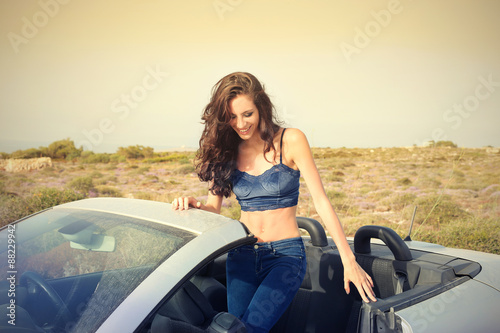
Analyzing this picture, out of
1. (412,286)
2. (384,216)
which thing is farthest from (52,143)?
(412,286)

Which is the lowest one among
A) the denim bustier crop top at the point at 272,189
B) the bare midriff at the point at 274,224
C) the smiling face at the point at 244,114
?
the bare midriff at the point at 274,224

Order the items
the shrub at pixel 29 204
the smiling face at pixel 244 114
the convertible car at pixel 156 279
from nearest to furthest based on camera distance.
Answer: the convertible car at pixel 156 279 < the smiling face at pixel 244 114 < the shrub at pixel 29 204

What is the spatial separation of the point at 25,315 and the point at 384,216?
37.6ft

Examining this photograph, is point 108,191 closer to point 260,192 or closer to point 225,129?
point 225,129

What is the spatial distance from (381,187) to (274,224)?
14049 mm

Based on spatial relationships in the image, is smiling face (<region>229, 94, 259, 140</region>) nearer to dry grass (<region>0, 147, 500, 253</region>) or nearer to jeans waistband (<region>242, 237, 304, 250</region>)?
jeans waistband (<region>242, 237, 304, 250</region>)

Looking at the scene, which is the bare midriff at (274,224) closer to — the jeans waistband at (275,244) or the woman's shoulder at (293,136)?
the jeans waistband at (275,244)

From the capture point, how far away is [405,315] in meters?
1.53

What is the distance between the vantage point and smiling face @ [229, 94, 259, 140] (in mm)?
2070

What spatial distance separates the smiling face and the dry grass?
586 centimetres

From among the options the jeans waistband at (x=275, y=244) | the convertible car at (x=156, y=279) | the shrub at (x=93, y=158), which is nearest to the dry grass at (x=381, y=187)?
the shrub at (x=93, y=158)

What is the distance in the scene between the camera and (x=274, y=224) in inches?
77.2

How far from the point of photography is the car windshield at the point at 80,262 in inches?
46.8

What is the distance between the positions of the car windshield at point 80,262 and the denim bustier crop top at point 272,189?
733 mm
